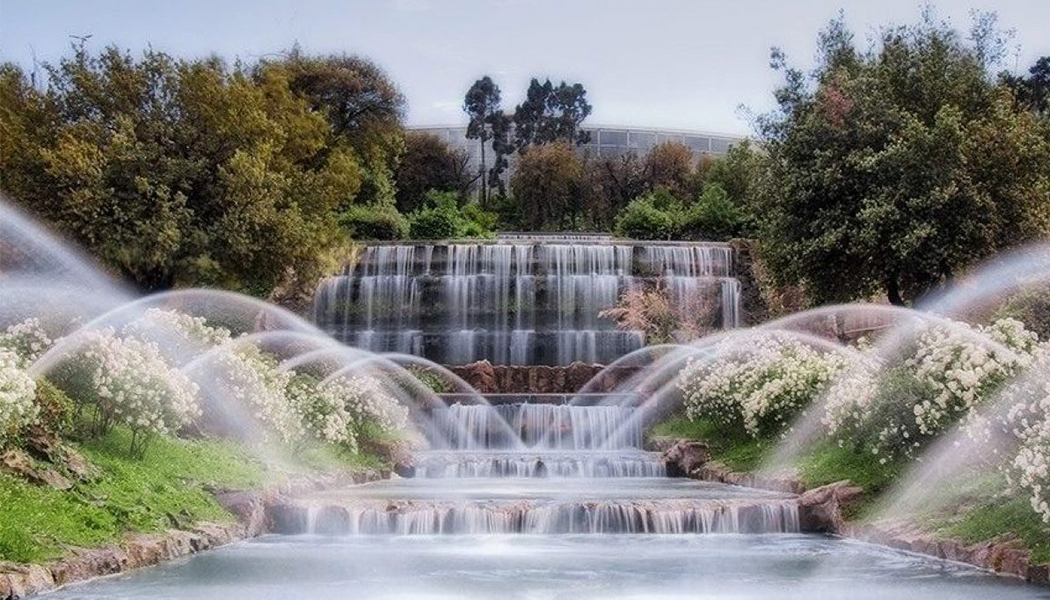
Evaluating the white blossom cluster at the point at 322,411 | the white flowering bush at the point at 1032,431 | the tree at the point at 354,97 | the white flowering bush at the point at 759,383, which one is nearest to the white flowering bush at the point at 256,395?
the white blossom cluster at the point at 322,411

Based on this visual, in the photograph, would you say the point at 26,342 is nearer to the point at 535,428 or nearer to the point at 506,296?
the point at 535,428

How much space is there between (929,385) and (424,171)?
5803 centimetres

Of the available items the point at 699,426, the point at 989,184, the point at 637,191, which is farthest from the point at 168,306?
the point at 637,191

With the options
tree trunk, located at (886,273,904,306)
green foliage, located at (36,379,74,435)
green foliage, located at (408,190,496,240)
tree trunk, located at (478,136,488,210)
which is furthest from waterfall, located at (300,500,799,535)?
tree trunk, located at (478,136,488,210)

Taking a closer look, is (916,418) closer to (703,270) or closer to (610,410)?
(610,410)

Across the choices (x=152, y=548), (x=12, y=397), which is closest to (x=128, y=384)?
(x=152, y=548)

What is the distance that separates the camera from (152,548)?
13.1 metres

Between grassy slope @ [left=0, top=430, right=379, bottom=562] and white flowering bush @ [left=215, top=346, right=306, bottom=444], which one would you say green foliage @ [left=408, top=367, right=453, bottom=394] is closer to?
white flowering bush @ [left=215, top=346, right=306, bottom=444]

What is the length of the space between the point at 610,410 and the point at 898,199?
8.62 m

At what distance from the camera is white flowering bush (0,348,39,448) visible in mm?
11898

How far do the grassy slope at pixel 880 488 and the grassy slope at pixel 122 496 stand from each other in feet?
28.4

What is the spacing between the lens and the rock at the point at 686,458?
2359cm

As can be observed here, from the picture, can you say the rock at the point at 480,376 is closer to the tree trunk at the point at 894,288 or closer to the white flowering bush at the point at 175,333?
the tree trunk at the point at 894,288

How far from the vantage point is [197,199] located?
3062 cm
